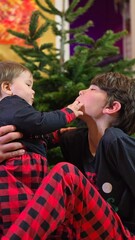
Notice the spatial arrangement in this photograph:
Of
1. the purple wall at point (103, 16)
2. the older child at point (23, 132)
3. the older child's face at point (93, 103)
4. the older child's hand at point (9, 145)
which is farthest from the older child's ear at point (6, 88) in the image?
the purple wall at point (103, 16)

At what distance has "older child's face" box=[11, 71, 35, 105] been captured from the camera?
1.15 meters

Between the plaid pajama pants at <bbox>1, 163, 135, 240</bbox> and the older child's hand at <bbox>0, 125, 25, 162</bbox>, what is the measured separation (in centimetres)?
17

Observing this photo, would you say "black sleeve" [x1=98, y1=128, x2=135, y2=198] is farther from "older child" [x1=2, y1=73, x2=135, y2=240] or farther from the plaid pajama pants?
the plaid pajama pants

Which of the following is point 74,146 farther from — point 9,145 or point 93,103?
point 9,145

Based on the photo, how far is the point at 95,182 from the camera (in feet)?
3.79

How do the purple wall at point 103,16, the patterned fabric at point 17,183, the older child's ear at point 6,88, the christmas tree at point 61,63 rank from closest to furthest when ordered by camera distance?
the patterned fabric at point 17,183
the older child's ear at point 6,88
the christmas tree at point 61,63
the purple wall at point 103,16

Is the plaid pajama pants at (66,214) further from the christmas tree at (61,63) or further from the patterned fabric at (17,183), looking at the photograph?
the christmas tree at (61,63)

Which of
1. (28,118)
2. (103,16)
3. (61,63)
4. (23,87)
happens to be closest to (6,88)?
(23,87)

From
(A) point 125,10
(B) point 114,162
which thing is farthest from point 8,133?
(A) point 125,10

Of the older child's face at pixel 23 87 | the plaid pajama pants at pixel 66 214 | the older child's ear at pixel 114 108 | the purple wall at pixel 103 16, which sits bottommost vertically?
the plaid pajama pants at pixel 66 214

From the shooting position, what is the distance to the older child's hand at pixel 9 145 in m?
1.04

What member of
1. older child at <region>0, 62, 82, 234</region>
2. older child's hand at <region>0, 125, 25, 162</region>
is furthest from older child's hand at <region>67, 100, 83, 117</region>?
older child's hand at <region>0, 125, 25, 162</region>

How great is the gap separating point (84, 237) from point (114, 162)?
27 centimetres

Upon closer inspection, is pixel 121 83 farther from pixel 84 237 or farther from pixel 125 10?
pixel 125 10
